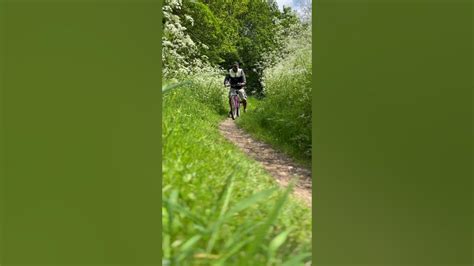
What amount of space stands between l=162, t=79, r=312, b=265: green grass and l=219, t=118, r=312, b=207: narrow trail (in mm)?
64

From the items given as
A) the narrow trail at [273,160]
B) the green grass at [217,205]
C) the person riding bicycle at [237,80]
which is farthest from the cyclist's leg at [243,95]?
the green grass at [217,205]

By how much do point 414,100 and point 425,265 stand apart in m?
1.09

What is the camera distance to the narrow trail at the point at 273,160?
2635mm

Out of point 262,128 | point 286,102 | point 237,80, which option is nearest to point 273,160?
point 262,128

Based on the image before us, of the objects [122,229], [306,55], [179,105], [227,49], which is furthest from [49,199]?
[306,55]

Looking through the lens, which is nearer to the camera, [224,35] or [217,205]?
[217,205]

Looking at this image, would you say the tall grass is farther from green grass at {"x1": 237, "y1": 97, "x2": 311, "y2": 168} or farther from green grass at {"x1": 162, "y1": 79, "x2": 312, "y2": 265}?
green grass at {"x1": 162, "y1": 79, "x2": 312, "y2": 265}

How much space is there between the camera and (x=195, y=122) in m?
2.75

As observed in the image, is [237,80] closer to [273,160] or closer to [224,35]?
[224,35]

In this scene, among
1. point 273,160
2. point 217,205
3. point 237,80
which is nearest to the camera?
point 217,205

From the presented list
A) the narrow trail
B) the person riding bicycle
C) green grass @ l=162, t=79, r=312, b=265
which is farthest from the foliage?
the narrow trail

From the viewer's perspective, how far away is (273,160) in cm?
279

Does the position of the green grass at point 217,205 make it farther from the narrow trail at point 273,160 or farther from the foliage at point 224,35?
the foliage at point 224,35

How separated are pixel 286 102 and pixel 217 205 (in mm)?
1017
